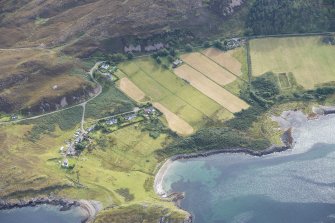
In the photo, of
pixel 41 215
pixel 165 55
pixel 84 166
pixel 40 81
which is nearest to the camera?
pixel 41 215

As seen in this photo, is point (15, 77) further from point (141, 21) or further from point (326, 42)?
point (326, 42)

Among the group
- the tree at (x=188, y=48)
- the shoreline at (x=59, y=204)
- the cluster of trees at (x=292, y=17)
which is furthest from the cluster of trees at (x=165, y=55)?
the shoreline at (x=59, y=204)

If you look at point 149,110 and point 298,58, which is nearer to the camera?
point 149,110

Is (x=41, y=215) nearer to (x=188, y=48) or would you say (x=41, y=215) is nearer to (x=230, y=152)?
(x=230, y=152)

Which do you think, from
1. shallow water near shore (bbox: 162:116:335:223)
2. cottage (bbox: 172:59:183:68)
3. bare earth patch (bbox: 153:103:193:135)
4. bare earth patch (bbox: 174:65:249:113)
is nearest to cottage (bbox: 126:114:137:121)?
bare earth patch (bbox: 153:103:193:135)

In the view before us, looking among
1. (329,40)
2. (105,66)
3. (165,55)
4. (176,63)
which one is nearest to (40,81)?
(105,66)

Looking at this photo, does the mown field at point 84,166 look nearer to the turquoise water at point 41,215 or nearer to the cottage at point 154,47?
the turquoise water at point 41,215
